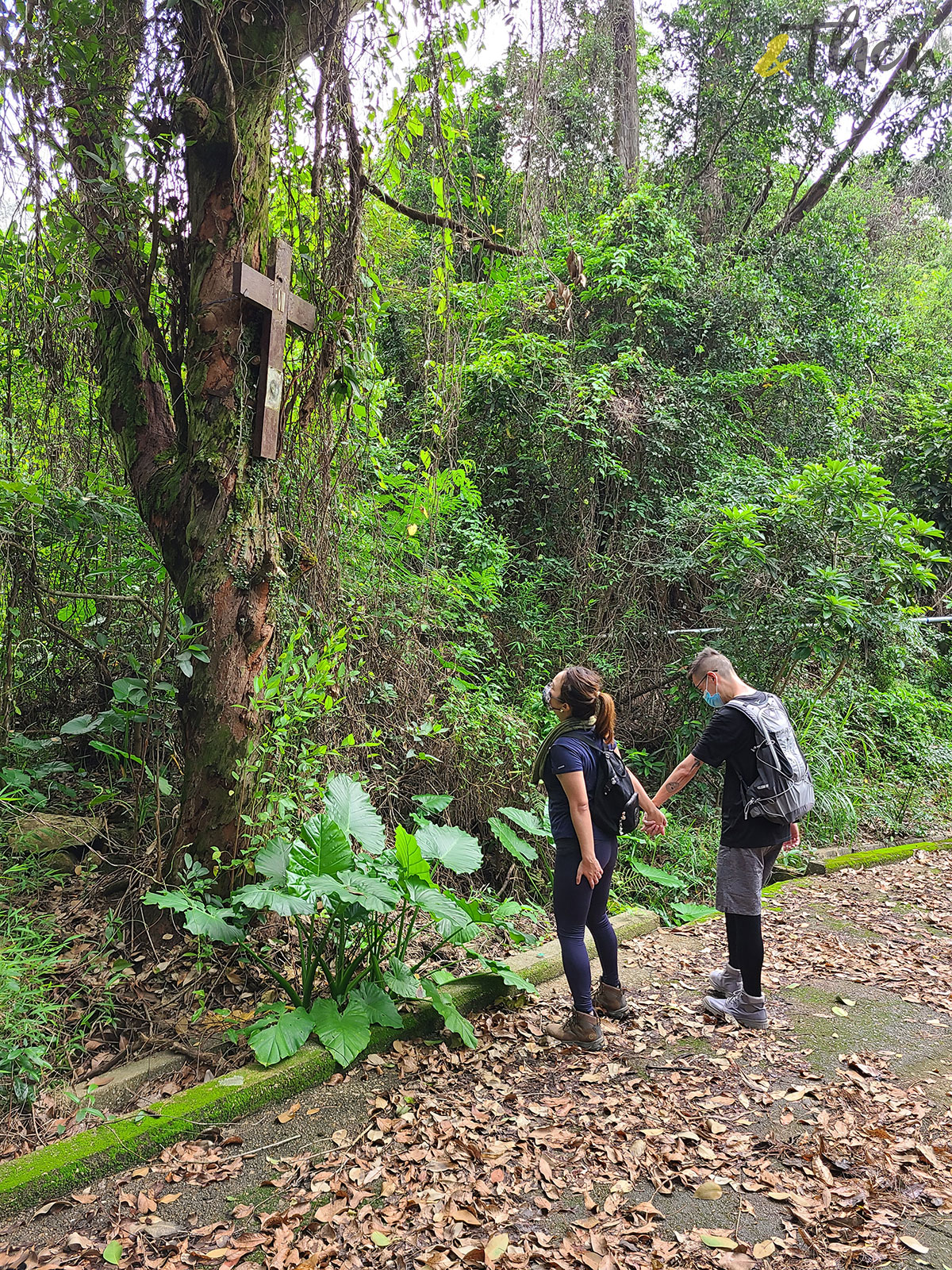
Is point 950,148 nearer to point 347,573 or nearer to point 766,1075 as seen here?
point 347,573

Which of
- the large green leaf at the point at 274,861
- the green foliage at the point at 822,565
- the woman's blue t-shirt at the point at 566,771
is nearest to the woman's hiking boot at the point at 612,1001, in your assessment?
the woman's blue t-shirt at the point at 566,771

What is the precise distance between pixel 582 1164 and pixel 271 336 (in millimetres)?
3720

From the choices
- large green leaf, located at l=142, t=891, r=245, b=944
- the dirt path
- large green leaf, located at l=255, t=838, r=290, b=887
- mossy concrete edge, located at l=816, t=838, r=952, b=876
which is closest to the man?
the dirt path

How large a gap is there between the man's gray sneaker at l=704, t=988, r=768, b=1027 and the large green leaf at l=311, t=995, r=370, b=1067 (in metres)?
1.83

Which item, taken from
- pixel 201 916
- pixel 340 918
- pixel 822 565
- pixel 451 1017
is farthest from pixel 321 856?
pixel 822 565

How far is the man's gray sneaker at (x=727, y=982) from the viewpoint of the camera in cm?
415

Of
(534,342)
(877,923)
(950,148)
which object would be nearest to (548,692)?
(877,923)

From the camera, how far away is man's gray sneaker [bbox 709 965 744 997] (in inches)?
163

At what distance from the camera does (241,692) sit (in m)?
3.72

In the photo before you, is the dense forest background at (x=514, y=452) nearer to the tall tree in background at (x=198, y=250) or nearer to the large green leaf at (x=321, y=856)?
the tall tree in background at (x=198, y=250)

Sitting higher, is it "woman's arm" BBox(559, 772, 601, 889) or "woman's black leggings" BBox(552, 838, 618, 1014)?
"woman's arm" BBox(559, 772, 601, 889)

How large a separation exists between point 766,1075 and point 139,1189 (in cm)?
258

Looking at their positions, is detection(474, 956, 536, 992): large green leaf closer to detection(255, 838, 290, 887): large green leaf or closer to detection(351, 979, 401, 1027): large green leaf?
detection(351, 979, 401, 1027): large green leaf

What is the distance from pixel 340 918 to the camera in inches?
139
